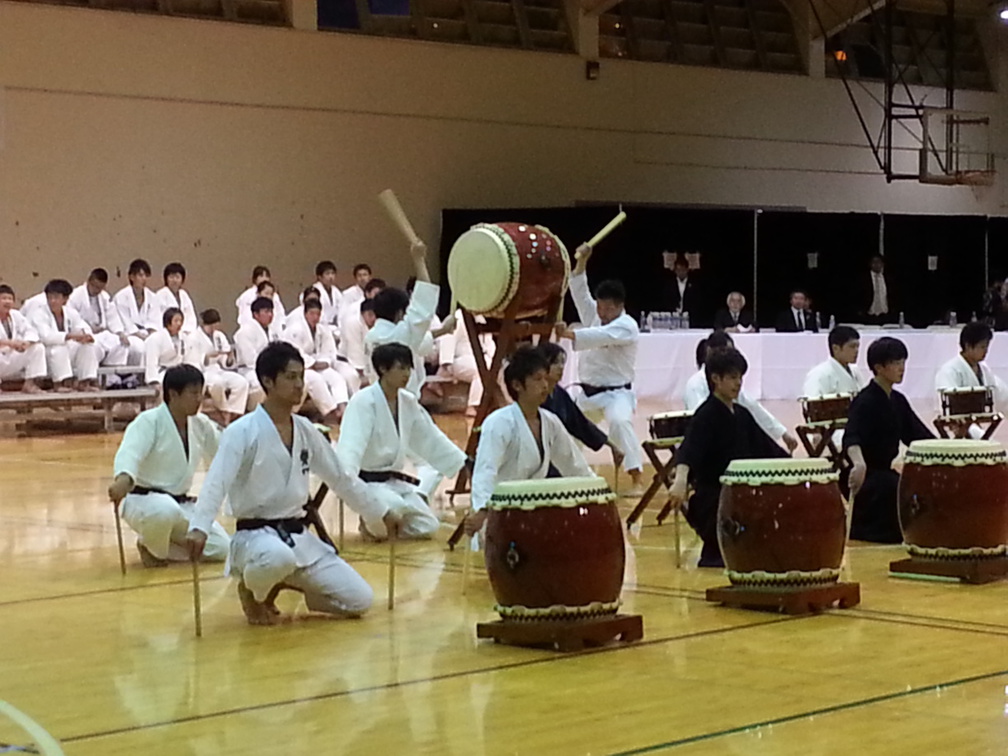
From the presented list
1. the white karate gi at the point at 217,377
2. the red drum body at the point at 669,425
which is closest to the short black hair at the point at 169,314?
the white karate gi at the point at 217,377

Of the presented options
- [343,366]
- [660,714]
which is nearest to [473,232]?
[660,714]

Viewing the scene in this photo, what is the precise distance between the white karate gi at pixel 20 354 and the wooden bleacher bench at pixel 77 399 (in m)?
0.18

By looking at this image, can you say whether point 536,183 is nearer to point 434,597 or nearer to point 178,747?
point 434,597

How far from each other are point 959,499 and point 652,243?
12.9m

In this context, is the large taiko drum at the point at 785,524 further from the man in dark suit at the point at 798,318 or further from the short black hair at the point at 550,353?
the man in dark suit at the point at 798,318

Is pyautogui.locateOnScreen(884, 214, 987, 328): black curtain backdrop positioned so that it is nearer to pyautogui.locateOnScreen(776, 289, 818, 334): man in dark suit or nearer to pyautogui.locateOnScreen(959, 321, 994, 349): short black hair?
pyautogui.locateOnScreen(776, 289, 818, 334): man in dark suit

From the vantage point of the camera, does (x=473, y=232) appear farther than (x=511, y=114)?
No

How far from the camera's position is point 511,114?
66.3ft

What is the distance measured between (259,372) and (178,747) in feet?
6.91

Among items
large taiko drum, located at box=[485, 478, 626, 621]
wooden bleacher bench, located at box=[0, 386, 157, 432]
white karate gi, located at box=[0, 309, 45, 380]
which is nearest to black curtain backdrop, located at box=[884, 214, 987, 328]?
wooden bleacher bench, located at box=[0, 386, 157, 432]

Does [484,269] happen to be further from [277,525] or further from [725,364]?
[277,525]

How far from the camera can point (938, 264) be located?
21828 mm

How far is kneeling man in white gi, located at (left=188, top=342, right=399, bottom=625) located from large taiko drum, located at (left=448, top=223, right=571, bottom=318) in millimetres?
2288

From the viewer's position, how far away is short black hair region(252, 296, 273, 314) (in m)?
15.3
